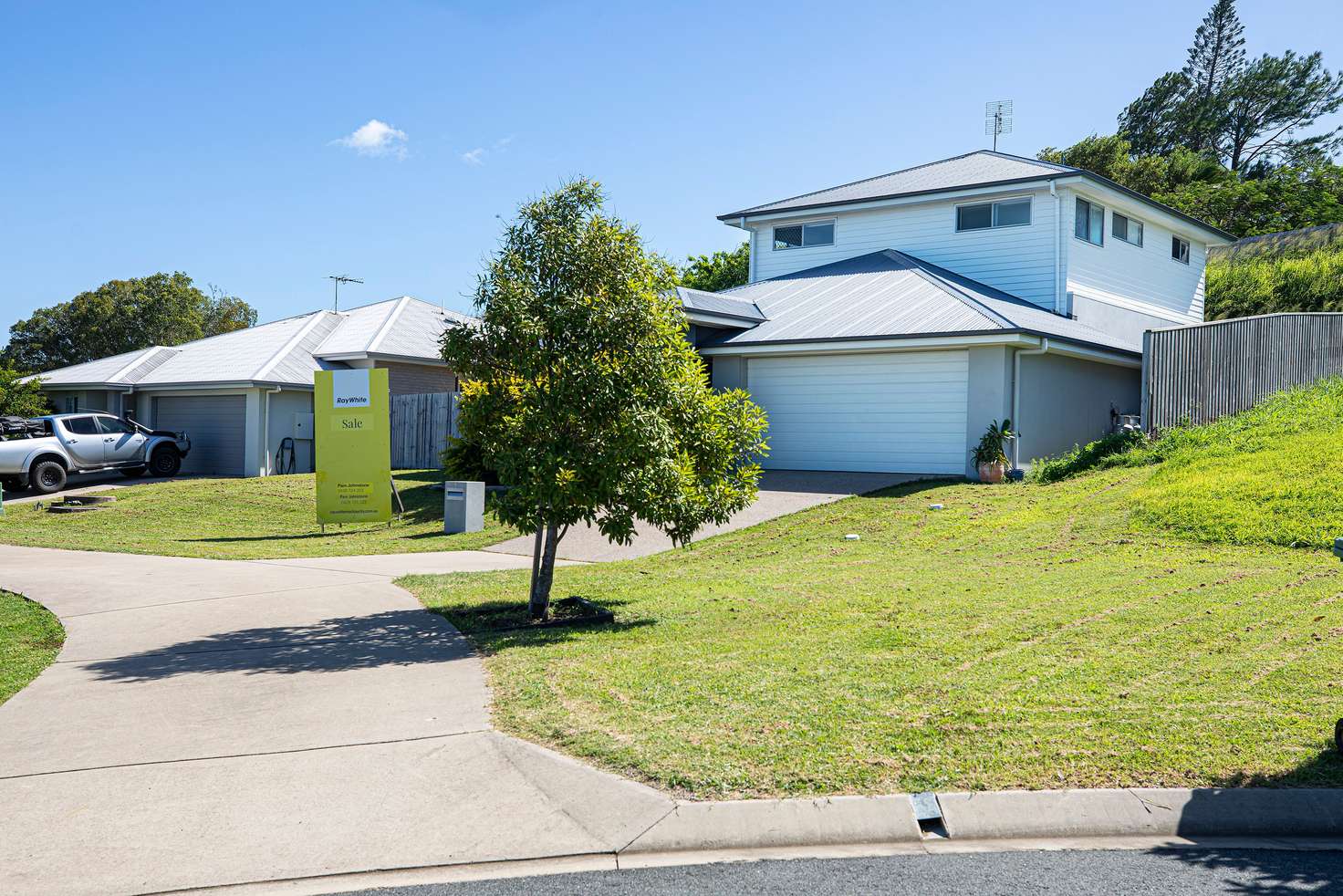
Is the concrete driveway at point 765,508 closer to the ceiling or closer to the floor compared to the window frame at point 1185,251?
closer to the floor

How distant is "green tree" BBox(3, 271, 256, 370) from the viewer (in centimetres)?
5159

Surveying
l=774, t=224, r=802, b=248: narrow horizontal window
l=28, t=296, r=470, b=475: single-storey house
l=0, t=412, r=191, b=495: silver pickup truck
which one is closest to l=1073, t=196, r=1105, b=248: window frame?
l=774, t=224, r=802, b=248: narrow horizontal window

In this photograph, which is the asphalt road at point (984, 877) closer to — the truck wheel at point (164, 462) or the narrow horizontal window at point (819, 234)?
the narrow horizontal window at point (819, 234)

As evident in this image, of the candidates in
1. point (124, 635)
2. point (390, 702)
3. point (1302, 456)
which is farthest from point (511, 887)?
point (1302, 456)

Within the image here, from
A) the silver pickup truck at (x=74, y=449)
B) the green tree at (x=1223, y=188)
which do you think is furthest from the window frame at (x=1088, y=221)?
the silver pickup truck at (x=74, y=449)

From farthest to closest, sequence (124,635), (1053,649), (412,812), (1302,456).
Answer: (1302,456), (124,635), (1053,649), (412,812)

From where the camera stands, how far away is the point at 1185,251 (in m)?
30.1

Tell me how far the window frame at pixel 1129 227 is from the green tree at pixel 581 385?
65.3ft

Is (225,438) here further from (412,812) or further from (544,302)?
(412,812)

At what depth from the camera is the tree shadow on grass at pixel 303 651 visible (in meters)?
7.63

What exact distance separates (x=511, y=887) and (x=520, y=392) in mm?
5547

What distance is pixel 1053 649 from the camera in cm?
734

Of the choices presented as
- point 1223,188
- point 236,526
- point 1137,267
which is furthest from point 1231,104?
point 236,526

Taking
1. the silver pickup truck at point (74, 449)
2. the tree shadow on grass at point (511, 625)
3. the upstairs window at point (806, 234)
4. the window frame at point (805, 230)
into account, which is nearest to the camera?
the tree shadow on grass at point (511, 625)
